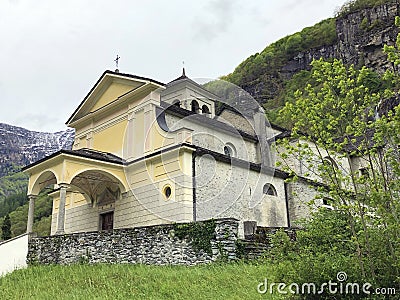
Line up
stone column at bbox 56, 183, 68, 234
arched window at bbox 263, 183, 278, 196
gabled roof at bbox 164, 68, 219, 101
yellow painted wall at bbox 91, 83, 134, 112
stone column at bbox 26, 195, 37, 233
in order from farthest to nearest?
gabled roof at bbox 164, 68, 219, 101 → yellow painted wall at bbox 91, 83, 134, 112 → arched window at bbox 263, 183, 278, 196 → stone column at bbox 26, 195, 37, 233 → stone column at bbox 56, 183, 68, 234

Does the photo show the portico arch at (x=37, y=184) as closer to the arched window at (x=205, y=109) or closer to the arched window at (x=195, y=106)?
the arched window at (x=195, y=106)

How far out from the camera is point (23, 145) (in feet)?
506

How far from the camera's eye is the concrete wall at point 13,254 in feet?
45.2

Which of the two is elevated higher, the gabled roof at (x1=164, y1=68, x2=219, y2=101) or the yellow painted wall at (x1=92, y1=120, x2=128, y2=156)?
the gabled roof at (x1=164, y1=68, x2=219, y2=101)

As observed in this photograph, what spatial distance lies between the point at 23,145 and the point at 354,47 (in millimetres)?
127339

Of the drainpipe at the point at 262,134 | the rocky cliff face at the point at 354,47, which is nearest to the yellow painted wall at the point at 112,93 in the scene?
the drainpipe at the point at 262,134

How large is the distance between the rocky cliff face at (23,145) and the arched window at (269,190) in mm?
111693

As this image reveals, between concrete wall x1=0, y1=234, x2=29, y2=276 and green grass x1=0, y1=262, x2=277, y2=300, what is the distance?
144 cm

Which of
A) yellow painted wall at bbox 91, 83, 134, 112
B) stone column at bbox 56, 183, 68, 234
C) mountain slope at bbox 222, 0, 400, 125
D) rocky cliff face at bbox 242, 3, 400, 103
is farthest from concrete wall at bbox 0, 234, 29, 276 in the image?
rocky cliff face at bbox 242, 3, 400, 103

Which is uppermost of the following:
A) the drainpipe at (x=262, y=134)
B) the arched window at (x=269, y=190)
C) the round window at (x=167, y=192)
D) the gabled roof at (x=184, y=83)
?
the gabled roof at (x=184, y=83)

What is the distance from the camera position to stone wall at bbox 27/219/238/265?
38.3 ft

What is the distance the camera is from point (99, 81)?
20.2 meters

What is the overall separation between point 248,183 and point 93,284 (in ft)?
29.7
